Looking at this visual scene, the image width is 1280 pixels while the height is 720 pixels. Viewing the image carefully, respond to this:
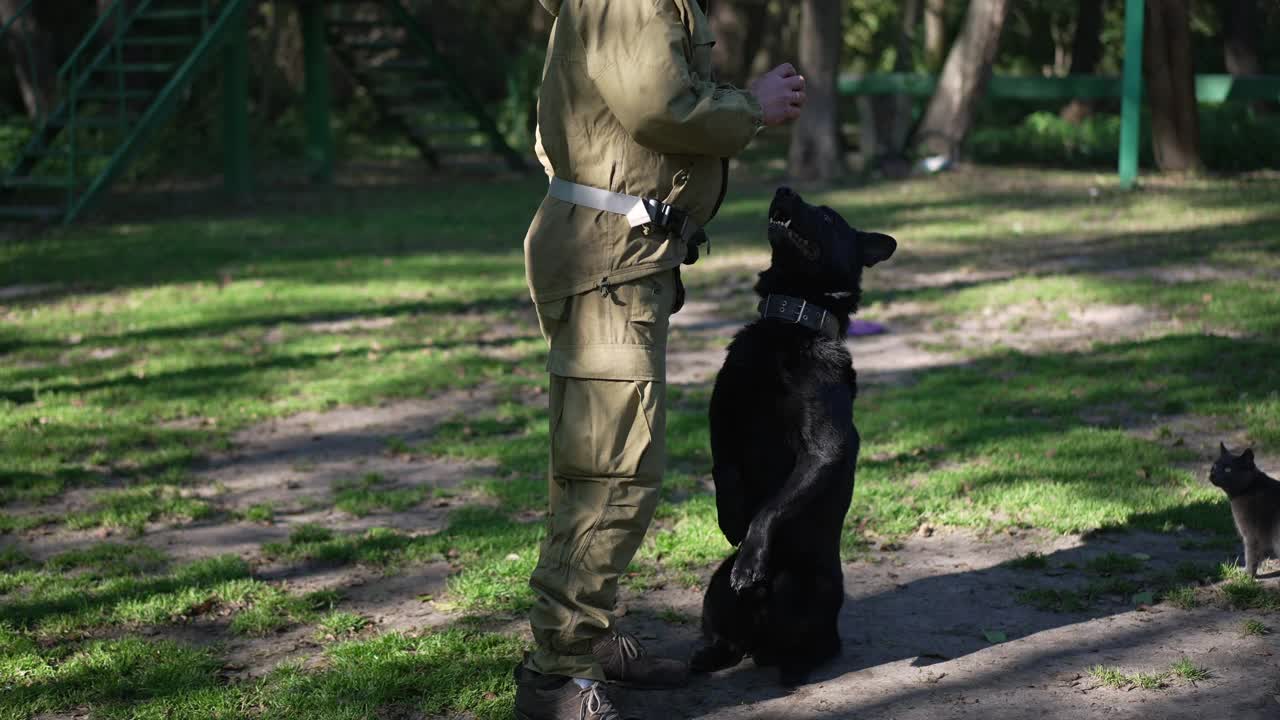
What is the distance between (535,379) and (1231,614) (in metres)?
4.88

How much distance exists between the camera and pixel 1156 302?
9.67 m

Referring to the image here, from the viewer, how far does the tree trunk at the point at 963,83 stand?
17.8m

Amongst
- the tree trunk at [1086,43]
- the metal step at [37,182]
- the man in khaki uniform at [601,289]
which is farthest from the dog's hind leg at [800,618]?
the tree trunk at [1086,43]

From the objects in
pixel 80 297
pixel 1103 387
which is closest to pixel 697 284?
pixel 1103 387

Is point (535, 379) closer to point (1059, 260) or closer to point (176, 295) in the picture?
point (176, 295)

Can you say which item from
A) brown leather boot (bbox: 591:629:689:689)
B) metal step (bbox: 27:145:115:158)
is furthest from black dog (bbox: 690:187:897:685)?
metal step (bbox: 27:145:115:158)

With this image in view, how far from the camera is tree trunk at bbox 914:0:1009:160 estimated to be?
1778cm

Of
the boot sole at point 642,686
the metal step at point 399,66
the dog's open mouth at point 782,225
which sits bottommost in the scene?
the boot sole at point 642,686

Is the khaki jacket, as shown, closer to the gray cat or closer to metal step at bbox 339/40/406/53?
the gray cat

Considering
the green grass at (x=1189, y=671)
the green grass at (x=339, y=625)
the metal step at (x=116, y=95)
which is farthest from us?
the metal step at (x=116, y=95)

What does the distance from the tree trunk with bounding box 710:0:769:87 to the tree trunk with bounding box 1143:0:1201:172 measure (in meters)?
13.5

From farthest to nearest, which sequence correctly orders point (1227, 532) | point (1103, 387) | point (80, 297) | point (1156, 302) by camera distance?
point (80, 297) < point (1156, 302) < point (1103, 387) < point (1227, 532)

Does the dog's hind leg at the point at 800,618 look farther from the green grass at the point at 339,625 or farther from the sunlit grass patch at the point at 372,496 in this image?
the sunlit grass patch at the point at 372,496

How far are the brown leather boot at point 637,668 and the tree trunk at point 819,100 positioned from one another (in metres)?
14.4
